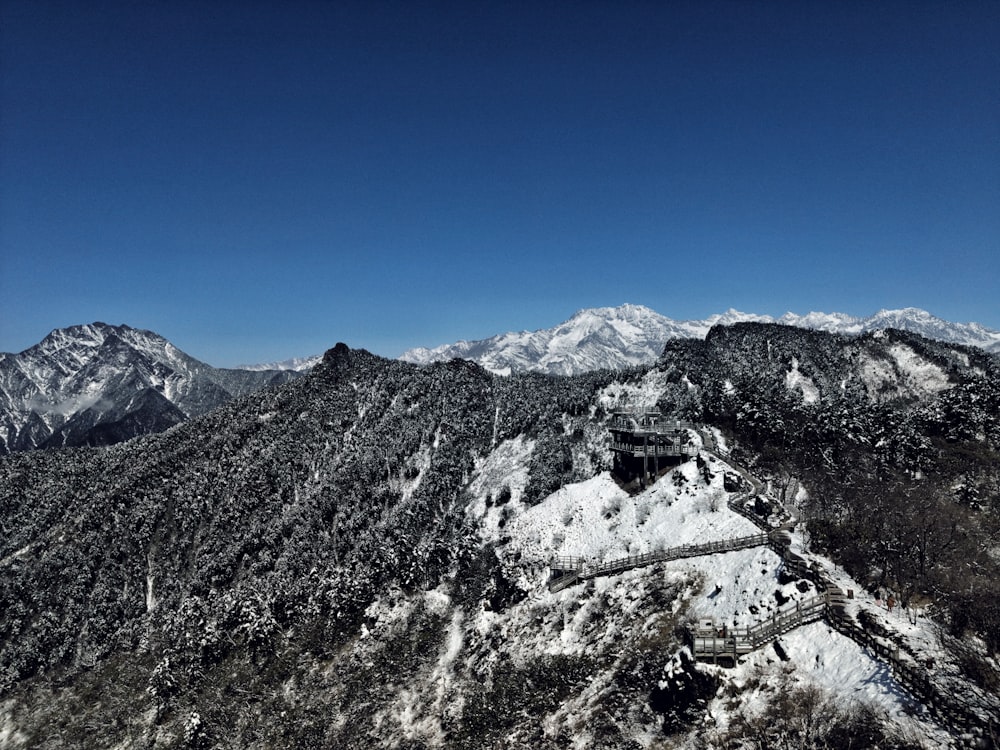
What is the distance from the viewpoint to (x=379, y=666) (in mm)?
58531

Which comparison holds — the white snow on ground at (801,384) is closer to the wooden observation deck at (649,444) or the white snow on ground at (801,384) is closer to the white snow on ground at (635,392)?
the white snow on ground at (635,392)

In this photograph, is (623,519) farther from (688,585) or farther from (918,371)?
(918,371)

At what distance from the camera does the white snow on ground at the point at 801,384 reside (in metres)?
119

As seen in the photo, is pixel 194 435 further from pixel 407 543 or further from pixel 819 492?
pixel 819 492

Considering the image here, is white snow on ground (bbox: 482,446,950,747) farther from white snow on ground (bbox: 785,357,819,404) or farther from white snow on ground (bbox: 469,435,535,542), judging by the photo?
white snow on ground (bbox: 785,357,819,404)

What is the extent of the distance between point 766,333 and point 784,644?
131201mm

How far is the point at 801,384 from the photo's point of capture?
400 feet

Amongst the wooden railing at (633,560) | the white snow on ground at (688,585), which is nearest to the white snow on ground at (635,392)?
the white snow on ground at (688,585)

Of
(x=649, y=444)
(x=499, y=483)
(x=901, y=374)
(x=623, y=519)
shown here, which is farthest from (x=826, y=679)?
(x=901, y=374)

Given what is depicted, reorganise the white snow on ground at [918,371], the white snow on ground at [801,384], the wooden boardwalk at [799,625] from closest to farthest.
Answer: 1. the wooden boardwalk at [799,625]
2. the white snow on ground at [801,384]
3. the white snow on ground at [918,371]

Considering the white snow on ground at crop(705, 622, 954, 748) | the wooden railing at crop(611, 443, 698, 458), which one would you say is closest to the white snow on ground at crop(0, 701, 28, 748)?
the wooden railing at crop(611, 443, 698, 458)

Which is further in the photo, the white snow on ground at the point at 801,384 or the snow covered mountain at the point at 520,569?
the white snow on ground at the point at 801,384

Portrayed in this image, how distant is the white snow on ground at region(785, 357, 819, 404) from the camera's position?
119 m

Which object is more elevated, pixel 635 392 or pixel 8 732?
pixel 635 392
